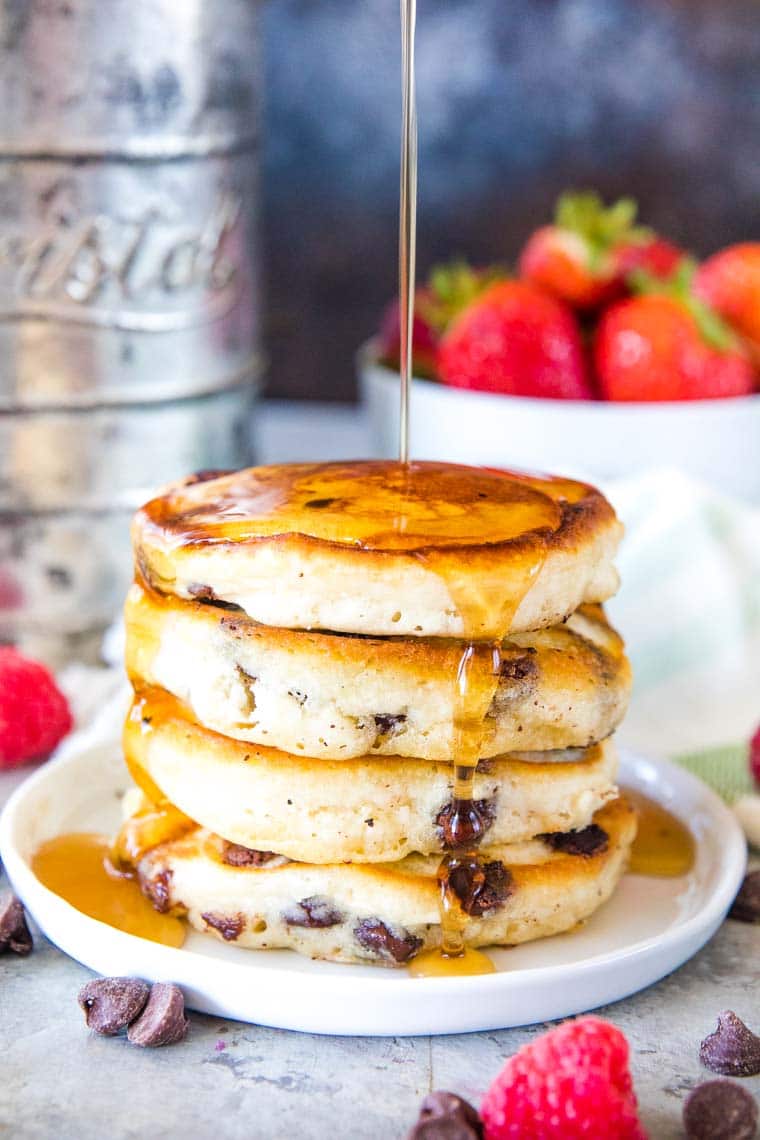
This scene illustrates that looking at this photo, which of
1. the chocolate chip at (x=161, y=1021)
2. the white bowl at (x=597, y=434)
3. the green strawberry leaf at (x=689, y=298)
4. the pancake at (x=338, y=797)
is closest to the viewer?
the chocolate chip at (x=161, y=1021)

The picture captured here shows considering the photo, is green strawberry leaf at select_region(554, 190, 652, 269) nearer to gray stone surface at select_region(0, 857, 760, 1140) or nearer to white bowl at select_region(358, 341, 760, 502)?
white bowl at select_region(358, 341, 760, 502)

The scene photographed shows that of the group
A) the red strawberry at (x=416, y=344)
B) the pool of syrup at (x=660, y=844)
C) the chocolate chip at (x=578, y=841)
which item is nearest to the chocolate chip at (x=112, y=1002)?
Answer: the chocolate chip at (x=578, y=841)

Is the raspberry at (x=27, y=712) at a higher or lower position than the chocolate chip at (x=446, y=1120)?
lower

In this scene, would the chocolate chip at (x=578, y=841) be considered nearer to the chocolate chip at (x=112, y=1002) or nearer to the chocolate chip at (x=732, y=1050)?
the chocolate chip at (x=732, y=1050)

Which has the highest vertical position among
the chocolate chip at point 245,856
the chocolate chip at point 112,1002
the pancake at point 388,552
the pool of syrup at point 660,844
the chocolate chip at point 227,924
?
the pancake at point 388,552

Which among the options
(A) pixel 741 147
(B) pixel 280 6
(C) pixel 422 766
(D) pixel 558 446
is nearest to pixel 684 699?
(D) pixel 558 446

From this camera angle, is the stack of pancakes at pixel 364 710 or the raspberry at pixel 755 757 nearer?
the stack of pancakes at pixel 364 710

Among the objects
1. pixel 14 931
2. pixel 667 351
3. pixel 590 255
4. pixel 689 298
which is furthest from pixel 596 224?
pixel 14 931
